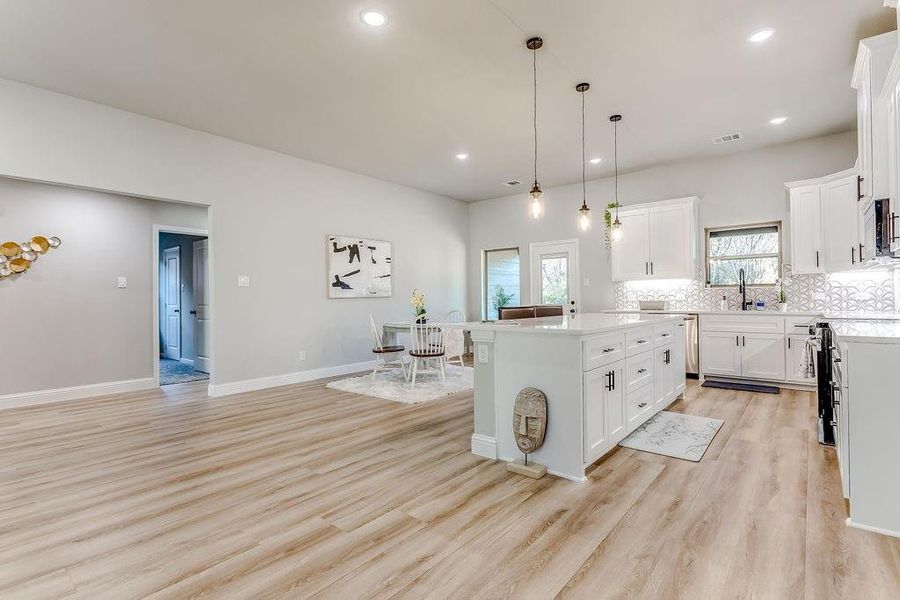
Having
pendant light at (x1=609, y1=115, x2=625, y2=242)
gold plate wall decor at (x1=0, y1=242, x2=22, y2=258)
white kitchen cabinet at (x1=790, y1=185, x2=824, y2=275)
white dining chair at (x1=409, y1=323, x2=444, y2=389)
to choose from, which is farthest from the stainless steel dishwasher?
gold plate wall decor at (x1=0, y1=242, x2=22, y2=258)

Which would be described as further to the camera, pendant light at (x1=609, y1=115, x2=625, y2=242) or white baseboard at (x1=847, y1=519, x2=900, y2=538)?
pendant light at (x1=609, y1=115, x2=625, y2=242)

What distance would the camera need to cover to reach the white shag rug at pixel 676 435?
10.0 feet

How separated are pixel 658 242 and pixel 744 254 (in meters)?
1.06

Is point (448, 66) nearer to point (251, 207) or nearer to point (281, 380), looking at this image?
point (251, 207)

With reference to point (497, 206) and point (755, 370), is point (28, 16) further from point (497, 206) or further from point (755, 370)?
point (755, 370)

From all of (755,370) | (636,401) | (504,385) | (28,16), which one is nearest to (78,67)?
(28,16)

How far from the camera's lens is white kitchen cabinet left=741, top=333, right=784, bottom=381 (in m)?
4.94

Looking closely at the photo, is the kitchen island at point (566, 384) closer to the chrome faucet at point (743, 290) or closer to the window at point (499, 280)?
the chrome faucet at point (743, 290)

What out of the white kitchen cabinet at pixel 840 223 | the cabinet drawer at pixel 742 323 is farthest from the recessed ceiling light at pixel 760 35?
the cabinet drawer at pixel 742 323

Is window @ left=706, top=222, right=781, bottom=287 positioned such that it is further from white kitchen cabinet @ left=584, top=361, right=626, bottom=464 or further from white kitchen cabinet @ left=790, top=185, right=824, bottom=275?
white kitchen cabinet @ left=584, top=361, right=626, bottom=464

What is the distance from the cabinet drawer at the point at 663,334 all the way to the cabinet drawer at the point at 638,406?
1.33 feet

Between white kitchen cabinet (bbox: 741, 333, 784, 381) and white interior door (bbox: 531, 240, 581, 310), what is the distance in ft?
8.49

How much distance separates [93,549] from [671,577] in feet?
8.17

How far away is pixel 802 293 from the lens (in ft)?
17.4
